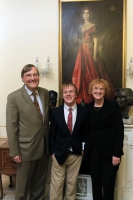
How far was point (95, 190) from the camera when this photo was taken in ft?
6.98

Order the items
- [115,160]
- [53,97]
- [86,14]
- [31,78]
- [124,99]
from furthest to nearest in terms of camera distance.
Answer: [86,14] < [53,97] < [124,99] < [31,78] < [115,160]

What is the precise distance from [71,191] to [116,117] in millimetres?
929

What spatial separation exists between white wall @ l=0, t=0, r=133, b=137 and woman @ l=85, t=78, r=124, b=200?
1243mm

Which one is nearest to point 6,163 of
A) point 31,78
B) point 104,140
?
point 31,78

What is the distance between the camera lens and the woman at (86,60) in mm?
3076

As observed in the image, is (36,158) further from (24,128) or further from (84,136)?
(84,136)

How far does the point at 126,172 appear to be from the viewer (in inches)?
103

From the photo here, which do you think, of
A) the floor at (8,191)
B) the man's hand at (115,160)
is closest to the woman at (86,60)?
the man's hand at (115,160)

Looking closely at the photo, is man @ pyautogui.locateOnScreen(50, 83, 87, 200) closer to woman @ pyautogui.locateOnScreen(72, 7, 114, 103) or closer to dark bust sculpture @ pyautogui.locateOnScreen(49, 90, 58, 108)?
dark bust sculpture @ pyautogui.locateOnScreen(49, 90, 58, 108)

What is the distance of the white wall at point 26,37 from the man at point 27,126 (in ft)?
3.36

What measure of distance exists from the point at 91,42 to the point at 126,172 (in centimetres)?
184

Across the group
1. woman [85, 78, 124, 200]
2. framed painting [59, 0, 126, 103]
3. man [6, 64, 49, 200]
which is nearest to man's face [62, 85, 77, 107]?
woman [85, 78, 124, 200]

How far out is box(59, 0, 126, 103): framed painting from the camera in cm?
303

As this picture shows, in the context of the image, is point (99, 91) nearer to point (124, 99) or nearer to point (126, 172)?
point (124, 99)
